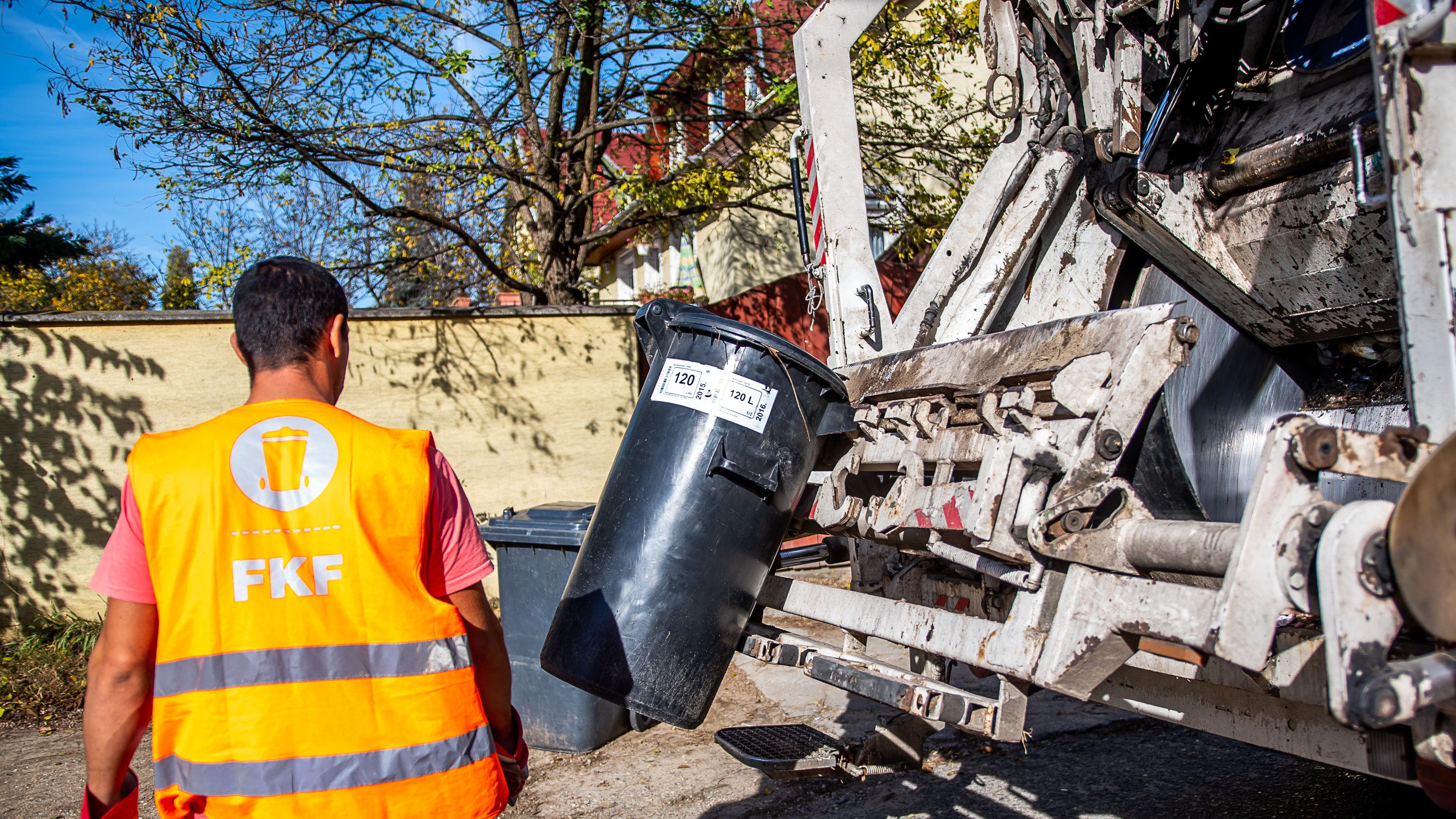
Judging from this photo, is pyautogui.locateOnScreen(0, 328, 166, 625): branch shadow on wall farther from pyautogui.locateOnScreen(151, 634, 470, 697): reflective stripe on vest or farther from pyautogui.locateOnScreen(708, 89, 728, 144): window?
pyautogui.locateOnScreen(151, 634, 470, 697): reflective stripe on vest

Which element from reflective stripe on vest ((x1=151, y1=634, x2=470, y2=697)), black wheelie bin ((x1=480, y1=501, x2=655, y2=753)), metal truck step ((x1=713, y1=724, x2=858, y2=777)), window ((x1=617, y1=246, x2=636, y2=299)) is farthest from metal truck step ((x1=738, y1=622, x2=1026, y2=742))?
window ((x1=617, y1=246, x2=636, y2=299))

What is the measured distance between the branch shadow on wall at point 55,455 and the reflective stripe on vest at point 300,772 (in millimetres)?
5321

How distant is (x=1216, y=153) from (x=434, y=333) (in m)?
5.18

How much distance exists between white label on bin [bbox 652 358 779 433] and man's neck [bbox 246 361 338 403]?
1031mm

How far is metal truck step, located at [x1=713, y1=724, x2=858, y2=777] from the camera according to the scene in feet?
8.53

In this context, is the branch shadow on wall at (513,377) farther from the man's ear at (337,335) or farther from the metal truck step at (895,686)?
the man's ear at (337,335)

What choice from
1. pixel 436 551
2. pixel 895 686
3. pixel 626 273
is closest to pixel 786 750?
pixel 895 686

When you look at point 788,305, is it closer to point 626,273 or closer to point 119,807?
point 119,807

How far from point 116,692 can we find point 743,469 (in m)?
1.37

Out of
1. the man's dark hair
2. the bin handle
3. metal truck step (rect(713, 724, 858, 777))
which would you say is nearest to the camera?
the man's dark hair

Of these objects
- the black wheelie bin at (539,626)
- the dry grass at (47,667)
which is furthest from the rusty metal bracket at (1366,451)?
the dry grass at (47,667)

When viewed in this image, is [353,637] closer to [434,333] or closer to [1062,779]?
[1062,779]

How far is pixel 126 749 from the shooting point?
152cm

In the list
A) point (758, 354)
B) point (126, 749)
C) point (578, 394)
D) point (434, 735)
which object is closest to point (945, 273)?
point (758, 354)
